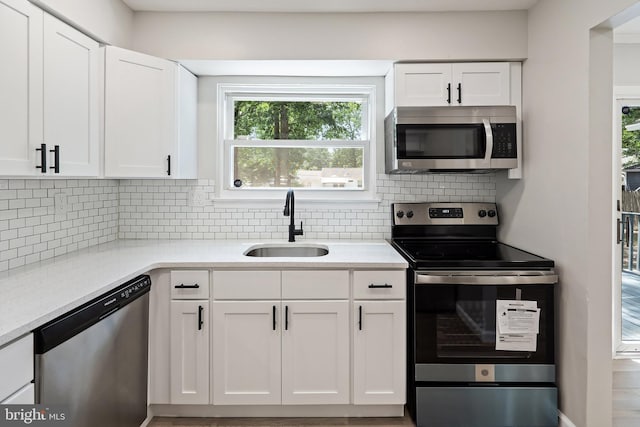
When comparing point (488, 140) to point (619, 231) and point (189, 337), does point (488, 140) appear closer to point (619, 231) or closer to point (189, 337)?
point (619, 231)

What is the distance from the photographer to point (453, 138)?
2365 mm

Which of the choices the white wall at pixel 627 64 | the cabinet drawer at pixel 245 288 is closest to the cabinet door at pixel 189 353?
the cabinet drawer at pixel 245 288

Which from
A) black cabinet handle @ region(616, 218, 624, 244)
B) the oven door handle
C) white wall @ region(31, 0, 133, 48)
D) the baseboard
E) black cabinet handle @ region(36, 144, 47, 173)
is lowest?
the baseboard

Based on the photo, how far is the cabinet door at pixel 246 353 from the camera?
2.11 meters

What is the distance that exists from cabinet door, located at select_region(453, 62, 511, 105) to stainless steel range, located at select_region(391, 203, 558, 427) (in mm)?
1036

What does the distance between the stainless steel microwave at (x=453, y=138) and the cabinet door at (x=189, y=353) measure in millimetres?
1454

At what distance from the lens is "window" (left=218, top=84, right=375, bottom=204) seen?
2.93 meters

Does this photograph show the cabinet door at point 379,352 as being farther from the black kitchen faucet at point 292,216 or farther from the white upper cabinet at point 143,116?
the white upper cabinet at point 143,116

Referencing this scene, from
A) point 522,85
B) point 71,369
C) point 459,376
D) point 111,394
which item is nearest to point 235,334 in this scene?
point 111,394

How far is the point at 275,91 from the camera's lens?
9.48ft

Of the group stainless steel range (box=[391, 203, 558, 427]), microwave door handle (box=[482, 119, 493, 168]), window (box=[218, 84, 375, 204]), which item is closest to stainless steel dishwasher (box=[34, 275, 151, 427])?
window (box=[218, 84, 375, 204])

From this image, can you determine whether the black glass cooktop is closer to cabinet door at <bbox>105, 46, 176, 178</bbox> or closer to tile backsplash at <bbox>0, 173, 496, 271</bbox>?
tile backsplash at <bbox>0, 173, 496, 271</bbox>

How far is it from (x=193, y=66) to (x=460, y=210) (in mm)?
2073

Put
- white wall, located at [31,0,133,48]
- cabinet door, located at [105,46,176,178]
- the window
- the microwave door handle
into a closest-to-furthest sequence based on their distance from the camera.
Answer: white wall, located at [31,0,133,48], cabinet door, located at [105,46,176,178], the microwave door handle, the window
